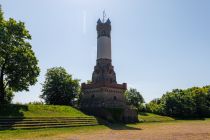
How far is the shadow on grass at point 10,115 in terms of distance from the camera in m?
26.5

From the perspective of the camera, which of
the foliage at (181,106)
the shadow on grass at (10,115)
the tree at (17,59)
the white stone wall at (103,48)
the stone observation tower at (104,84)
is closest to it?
the shadow on grass at (10,115)

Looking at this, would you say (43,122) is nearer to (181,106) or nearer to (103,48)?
(103,48)

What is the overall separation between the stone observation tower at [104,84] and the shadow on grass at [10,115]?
1844cm

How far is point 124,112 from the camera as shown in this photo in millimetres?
48062

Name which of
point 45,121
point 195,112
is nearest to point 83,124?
point 45,121

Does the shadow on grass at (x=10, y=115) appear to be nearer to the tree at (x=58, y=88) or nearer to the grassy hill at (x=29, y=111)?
the grassy hill at (x=29, y=111)

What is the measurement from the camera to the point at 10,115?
30766 millimetres

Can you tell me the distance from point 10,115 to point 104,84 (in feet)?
80.4

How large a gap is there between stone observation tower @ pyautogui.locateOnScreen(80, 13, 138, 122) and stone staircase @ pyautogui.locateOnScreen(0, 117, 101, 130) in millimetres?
15503

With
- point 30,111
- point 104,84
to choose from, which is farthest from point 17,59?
point 104,84

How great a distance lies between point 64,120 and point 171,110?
44139mm

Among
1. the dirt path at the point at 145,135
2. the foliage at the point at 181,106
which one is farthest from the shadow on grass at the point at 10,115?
the foliage at the point at 181,106

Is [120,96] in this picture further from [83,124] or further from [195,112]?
[195,112]

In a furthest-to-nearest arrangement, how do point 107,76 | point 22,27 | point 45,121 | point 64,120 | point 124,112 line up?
point 107,76
point 124,112
point 22,27
point 64,120
point 45,121
